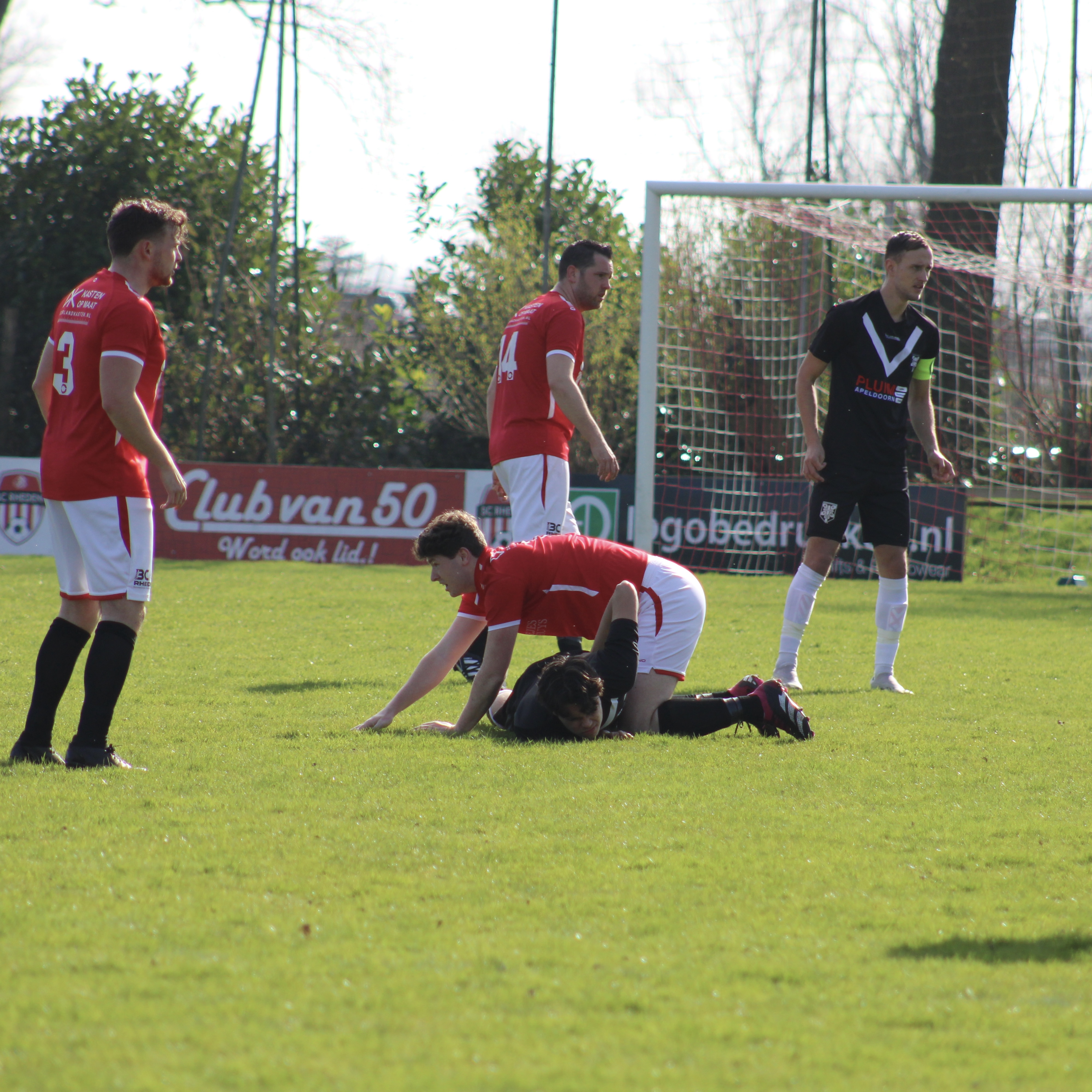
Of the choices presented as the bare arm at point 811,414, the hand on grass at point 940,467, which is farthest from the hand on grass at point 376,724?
the hand on grass at point 940,467

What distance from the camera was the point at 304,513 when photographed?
54.4 ft

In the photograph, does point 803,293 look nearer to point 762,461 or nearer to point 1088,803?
point 762,461

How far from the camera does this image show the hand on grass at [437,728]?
207 inches

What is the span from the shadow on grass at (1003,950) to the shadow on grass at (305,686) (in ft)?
13.7

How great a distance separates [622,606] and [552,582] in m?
0.31

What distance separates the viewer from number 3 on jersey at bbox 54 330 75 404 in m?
4.53

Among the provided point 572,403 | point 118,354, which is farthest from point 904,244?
point 118,354

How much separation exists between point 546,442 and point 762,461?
7455 millimetres

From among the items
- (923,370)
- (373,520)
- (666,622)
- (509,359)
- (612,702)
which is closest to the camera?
(612,702)

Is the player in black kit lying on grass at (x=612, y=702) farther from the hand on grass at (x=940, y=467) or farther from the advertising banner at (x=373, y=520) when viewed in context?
the advertising banner at (x=373, y=520)

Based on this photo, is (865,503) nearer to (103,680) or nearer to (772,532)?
(103,680)

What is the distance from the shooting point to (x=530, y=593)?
5.25 metres

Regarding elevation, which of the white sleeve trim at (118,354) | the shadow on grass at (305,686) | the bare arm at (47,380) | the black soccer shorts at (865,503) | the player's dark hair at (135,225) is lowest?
the shadow on grass at (305,686)

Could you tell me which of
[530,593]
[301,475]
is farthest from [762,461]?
[530,593]
